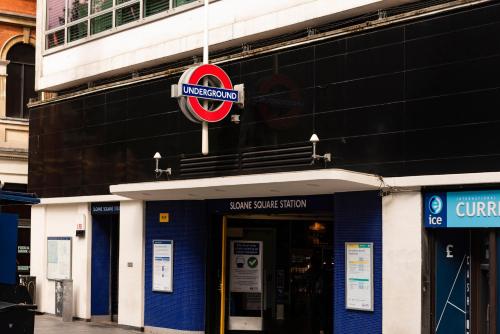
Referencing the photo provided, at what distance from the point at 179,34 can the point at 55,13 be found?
6.55m

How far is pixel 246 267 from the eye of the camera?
20469mm

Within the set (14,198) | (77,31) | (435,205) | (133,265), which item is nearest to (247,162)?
(435,205)

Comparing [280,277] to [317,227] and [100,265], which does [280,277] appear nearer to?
[317,227]

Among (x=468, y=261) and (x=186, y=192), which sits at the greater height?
(x=186, y=192)

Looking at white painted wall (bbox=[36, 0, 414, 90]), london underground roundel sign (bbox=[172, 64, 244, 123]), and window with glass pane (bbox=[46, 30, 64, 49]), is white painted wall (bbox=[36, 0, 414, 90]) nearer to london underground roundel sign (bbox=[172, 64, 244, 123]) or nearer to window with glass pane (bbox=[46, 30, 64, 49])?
window with glass pane (bbox=[46, 30, 64, 49])

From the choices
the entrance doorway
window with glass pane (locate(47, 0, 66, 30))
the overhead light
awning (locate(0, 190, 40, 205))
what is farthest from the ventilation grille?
window with glass pane (locate(47, 0, 66, 30))

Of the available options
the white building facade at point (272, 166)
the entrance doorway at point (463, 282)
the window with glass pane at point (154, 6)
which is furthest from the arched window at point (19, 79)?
the entrance doorway at point (463, 282)

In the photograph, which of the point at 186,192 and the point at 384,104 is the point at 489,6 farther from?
the point at 186,192

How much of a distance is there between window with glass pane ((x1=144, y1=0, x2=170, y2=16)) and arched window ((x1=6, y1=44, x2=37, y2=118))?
1048cm

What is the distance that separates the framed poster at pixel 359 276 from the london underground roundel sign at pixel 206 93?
403cm

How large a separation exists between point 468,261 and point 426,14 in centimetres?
422

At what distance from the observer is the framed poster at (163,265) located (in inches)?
832

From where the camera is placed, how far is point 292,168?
58.2ft

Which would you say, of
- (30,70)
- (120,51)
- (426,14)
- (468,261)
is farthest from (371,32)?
(30,70)
